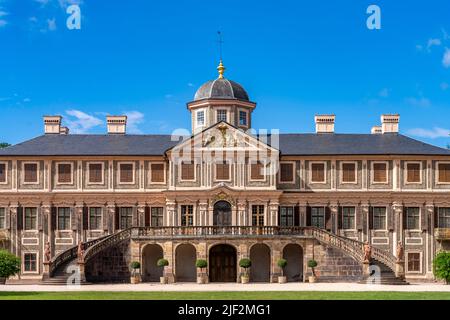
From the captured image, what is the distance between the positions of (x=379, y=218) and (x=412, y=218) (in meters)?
2.08

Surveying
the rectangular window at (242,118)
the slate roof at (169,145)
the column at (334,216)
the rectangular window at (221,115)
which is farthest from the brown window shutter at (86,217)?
the column at (334,216)

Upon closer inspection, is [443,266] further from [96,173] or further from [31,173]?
[31,173]

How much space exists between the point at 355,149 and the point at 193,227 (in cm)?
1240

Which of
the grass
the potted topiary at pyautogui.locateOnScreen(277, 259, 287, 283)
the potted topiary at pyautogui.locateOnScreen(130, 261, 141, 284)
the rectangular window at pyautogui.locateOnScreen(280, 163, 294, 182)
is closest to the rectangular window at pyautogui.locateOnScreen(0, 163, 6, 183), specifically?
the potted topiary at pyautogui.locateOnScreen(130, 261, 141, 284)

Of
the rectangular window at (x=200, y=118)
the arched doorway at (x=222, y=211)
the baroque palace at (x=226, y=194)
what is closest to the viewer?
the baroque palace at (x=226, y=194)

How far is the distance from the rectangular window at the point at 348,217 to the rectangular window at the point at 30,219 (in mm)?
19657

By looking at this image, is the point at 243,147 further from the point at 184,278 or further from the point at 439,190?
the point at 439,190

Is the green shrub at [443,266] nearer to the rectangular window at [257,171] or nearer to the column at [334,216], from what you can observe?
the column at [334,216]

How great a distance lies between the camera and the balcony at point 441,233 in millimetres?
54956

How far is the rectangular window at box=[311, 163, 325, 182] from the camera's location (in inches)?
2208

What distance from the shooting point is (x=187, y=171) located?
5456cm

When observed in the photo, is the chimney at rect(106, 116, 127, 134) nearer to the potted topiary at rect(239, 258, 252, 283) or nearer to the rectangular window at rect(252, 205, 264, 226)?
the rectangular window at rect(252, 205, 264, 226)

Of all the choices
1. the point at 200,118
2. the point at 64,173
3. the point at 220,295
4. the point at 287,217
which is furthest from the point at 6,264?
the point at 200,118
